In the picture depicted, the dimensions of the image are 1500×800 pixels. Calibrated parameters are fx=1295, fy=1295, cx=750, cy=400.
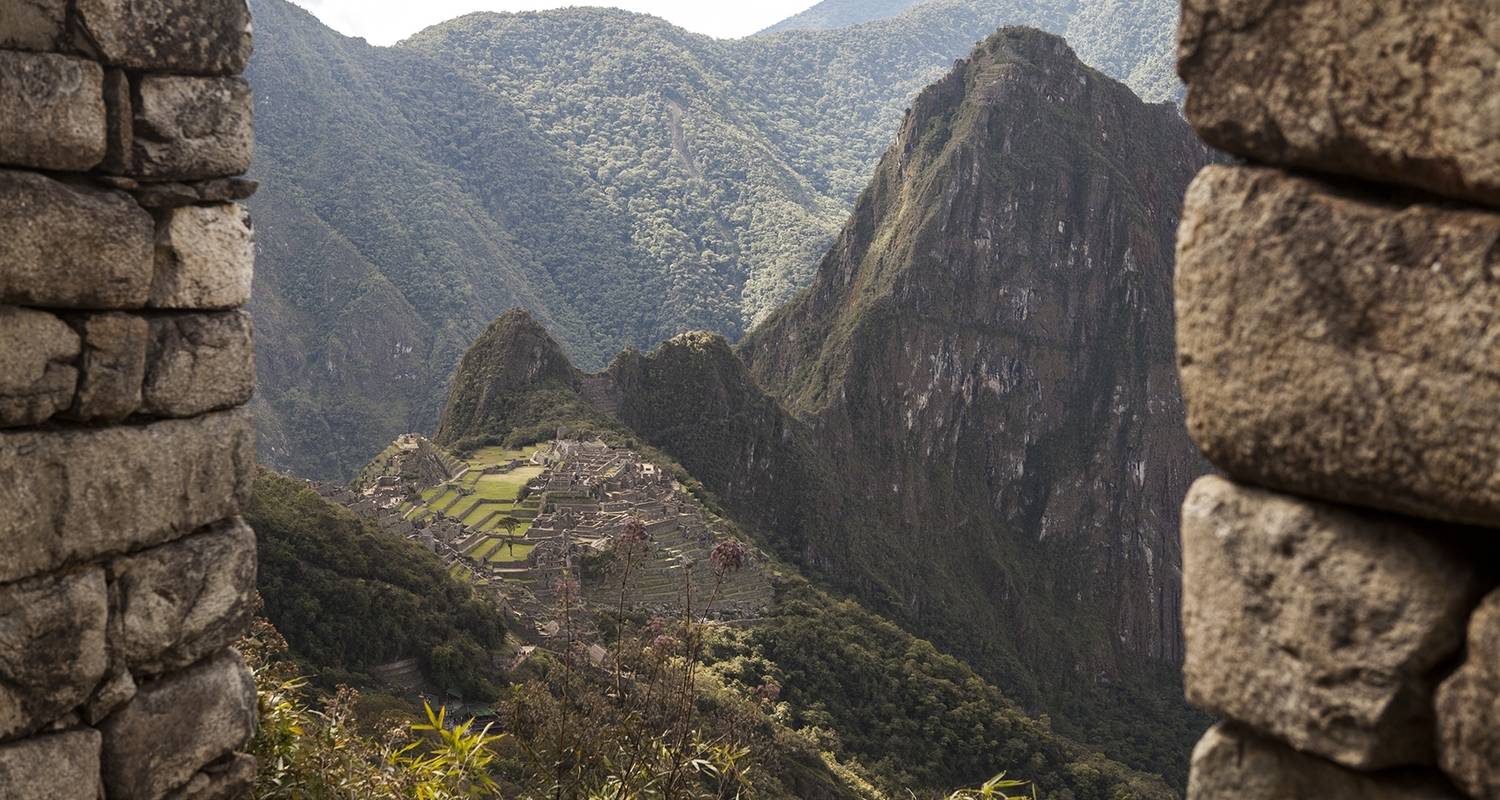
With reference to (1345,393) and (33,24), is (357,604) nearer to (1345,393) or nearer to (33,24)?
(33,24)

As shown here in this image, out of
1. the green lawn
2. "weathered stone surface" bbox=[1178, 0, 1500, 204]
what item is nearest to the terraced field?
the green lawn

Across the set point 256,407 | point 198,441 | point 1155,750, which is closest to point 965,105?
point 1155,750

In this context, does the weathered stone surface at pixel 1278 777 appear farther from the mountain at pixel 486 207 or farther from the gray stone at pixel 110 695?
the mountain at pixel 486 207

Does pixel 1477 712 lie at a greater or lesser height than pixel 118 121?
lesser

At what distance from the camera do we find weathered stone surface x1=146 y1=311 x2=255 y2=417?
470 centimetres

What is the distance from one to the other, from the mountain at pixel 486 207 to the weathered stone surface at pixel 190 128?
298ft

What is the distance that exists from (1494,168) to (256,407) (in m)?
104

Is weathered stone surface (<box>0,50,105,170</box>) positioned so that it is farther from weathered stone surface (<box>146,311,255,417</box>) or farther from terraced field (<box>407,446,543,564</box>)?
terraced field (<box>407,446,543,564</box>)

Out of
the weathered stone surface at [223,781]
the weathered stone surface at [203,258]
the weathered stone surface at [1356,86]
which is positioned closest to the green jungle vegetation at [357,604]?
the weathered stone surface at [223,781]

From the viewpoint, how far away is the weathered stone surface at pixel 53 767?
4.14 m

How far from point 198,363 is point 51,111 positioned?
3.40 feet

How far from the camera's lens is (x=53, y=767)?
4.25m

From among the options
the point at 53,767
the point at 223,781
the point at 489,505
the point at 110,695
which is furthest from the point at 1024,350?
the point at 53,767

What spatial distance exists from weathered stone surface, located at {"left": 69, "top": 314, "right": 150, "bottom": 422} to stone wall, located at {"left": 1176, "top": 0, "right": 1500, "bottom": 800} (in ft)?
11.9
